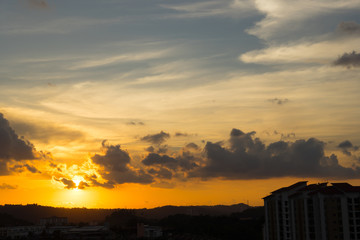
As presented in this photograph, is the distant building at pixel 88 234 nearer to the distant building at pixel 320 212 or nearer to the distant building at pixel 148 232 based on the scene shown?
the distant building at pixel 148 232

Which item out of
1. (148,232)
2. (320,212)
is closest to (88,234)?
(148,232)

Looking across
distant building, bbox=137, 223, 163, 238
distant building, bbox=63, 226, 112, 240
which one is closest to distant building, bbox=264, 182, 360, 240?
distant building, bbox=137, 223, 163, 238

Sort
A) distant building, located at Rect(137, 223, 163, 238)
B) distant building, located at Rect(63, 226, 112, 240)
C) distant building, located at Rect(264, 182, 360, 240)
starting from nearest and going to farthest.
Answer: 1. distant building, located at Rect(264, 182, 360, 240)
2. distant building, located at Rect(63, 226, 112, 240)
3. distant building, located at Rect(137, 223, 163, 238)

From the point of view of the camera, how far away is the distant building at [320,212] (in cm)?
9519

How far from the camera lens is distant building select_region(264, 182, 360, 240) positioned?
95188mm

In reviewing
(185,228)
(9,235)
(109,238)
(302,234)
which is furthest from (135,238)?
(302,234)

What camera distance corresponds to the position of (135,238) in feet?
585

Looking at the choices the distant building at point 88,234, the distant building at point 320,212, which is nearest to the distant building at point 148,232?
the distant building at point 88,234

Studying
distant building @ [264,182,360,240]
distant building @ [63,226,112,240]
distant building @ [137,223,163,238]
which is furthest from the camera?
distant building @ [137,223,163,238]

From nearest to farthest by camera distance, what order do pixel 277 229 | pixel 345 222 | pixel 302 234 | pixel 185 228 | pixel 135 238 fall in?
pixel 345 222
pixel 302 234
pixel 277 229
pixel 135 238
pixel 185 228

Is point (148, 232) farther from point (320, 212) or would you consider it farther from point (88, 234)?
point (320, 212)

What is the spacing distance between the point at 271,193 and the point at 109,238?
83.8m

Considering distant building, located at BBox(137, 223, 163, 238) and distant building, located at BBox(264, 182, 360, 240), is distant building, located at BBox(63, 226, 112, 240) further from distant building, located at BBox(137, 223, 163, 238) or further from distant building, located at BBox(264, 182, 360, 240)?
distant building, located at BBox(264, 182, 360, 240)

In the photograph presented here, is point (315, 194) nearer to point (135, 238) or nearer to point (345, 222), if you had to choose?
point (345, 222)
